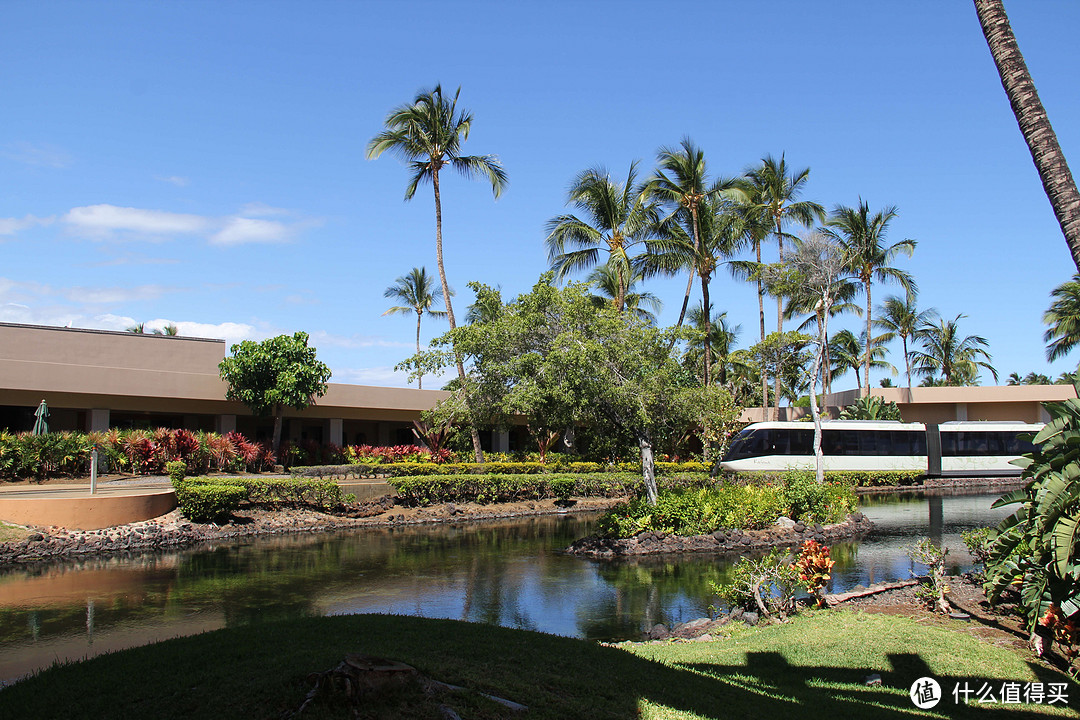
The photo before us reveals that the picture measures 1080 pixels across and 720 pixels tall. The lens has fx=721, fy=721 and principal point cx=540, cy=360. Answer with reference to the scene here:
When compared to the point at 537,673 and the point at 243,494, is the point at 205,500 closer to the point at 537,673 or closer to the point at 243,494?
the point at 243,494

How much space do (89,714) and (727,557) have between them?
15069mm

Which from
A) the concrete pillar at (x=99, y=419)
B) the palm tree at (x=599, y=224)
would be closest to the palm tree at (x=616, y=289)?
the palm tree at (x=599, y=224)

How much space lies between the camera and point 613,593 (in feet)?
45.4

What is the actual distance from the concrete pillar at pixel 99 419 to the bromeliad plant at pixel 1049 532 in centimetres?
2963

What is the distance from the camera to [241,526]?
21938mm

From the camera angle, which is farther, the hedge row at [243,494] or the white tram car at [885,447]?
the white tram car at [885,447]

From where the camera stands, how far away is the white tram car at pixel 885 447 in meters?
33.9

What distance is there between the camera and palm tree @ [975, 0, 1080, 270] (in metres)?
6.59

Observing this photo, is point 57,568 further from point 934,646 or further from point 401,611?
point 934,646

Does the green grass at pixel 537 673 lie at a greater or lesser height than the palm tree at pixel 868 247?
lesser

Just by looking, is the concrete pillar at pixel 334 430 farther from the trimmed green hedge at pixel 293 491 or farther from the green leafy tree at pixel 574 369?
the green leafy tree at pixel 574 369

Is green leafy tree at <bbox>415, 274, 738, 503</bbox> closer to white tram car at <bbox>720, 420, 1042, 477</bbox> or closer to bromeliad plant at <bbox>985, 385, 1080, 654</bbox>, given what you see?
bromeliad plant at <bbox>985, 385, 1080, 654</bbox>

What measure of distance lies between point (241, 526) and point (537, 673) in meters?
18.6

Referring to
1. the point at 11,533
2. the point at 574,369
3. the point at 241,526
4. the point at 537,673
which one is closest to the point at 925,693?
the point at 537,673
